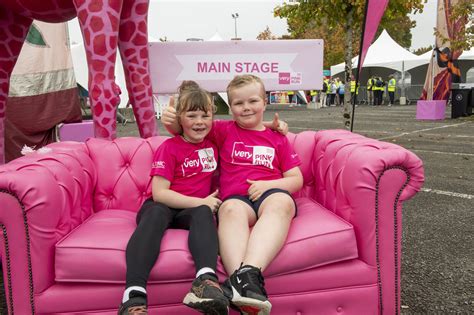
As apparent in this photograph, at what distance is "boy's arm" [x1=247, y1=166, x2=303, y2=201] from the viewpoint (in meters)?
2.21

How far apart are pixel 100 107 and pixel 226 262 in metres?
1.32

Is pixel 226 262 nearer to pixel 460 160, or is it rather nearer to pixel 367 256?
pixel 367 256

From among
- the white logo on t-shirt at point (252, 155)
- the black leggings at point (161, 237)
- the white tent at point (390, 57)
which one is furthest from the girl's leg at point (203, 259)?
the white tent at point (390, 57)

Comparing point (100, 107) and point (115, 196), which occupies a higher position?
point (100, 107)

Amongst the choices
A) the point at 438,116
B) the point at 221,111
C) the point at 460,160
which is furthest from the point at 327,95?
the point at 460,160

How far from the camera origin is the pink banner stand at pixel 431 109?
38.9 ft

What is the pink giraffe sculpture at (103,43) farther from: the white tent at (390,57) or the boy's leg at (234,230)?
the white tent at (390,57)

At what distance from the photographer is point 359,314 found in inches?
77.2

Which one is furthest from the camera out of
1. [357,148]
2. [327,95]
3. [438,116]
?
[327,95]

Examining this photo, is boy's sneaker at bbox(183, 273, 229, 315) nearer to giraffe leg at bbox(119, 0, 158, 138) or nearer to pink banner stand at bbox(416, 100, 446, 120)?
giraffe leg at bbox(119, 0, 158, 138)

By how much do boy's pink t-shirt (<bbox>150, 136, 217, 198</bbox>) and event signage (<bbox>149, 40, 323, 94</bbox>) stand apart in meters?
0.98

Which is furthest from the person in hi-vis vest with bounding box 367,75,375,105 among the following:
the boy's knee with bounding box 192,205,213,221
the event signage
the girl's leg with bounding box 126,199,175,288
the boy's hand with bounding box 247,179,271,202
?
the girl's leg with bounding box 126,199,175,288

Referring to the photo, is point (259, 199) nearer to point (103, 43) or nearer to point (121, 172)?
point (121, 172)

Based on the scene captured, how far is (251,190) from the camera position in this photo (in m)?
2.23
